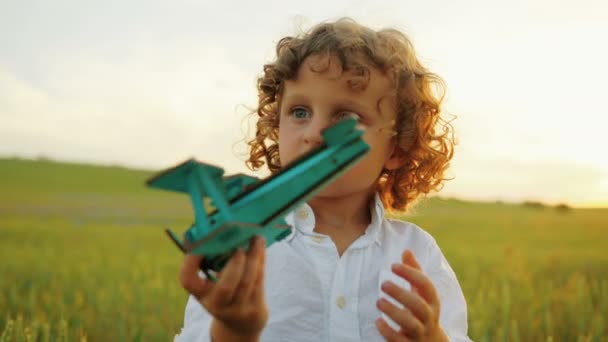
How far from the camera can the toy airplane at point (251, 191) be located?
3.63ft

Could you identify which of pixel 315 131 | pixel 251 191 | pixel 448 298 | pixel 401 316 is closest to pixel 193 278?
pixel 251 191

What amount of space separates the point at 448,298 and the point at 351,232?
44 cm

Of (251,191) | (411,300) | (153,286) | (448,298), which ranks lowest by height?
(153,286)

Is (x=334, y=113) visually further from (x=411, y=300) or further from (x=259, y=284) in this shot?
(x=259, y=284)

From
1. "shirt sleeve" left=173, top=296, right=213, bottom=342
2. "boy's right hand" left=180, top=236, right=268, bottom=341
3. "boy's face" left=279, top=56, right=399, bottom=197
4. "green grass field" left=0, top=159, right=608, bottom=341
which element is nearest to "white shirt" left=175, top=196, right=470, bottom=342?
"shirt sleeve" left=173, top=296, right=213, bottom=342

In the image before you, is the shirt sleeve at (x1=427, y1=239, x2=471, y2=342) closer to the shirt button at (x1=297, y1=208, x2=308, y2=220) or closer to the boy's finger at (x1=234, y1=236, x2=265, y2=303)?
the shirt button at (x1=297, y1=208, x2=308, y2=220)

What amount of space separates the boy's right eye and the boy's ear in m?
0.52

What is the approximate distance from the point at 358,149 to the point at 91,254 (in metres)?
5.92

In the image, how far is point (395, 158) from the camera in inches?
93.0

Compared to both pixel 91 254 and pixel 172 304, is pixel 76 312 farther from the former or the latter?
pixel 91 254

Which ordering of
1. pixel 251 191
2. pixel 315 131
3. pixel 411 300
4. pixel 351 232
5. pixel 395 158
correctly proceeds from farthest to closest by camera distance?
pixel 395 158, pixel 351 232, pixel 315 131, pixel 411 300, pixel 251 191

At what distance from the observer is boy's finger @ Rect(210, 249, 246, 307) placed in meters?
1.15

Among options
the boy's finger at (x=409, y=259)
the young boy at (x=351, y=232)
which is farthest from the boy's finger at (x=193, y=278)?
the boy's finger at (x=409, y=259)

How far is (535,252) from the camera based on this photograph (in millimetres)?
8414
